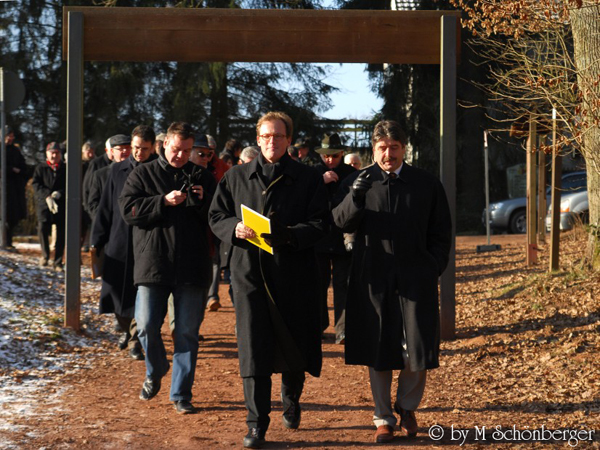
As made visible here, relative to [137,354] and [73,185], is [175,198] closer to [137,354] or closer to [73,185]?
[137,354]

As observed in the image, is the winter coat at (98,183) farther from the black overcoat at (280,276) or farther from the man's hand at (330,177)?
the black overcoat at (280,276)

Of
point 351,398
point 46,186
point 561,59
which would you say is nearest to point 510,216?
point 46,186

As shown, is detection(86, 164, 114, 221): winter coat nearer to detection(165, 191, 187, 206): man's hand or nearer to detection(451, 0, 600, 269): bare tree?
detection(165, 191, 187, 206): man's hand

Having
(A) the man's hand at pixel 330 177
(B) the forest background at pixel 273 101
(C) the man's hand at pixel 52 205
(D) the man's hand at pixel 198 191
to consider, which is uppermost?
(B) the forest background at pixel 273 101

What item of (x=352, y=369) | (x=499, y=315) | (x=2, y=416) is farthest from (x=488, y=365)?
(x=2, y=416)

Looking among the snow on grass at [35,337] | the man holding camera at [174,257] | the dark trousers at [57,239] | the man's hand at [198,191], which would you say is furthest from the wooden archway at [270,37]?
the dark trousers at [57,239]

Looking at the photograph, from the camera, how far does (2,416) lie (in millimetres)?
7055

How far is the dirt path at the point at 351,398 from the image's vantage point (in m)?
6.50

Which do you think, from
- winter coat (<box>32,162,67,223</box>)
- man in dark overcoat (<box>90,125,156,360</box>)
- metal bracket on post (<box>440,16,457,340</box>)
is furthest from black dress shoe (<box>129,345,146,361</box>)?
winter coat (<box>32,162,67,223</box>)

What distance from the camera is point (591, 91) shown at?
28.9 feet

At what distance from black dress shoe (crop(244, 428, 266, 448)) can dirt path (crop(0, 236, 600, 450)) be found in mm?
96

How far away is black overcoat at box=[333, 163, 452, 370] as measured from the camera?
Answer: 646 centimetres

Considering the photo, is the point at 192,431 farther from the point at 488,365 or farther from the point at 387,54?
the point at 387,54

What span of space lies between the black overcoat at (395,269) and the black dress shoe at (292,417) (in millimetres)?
522
